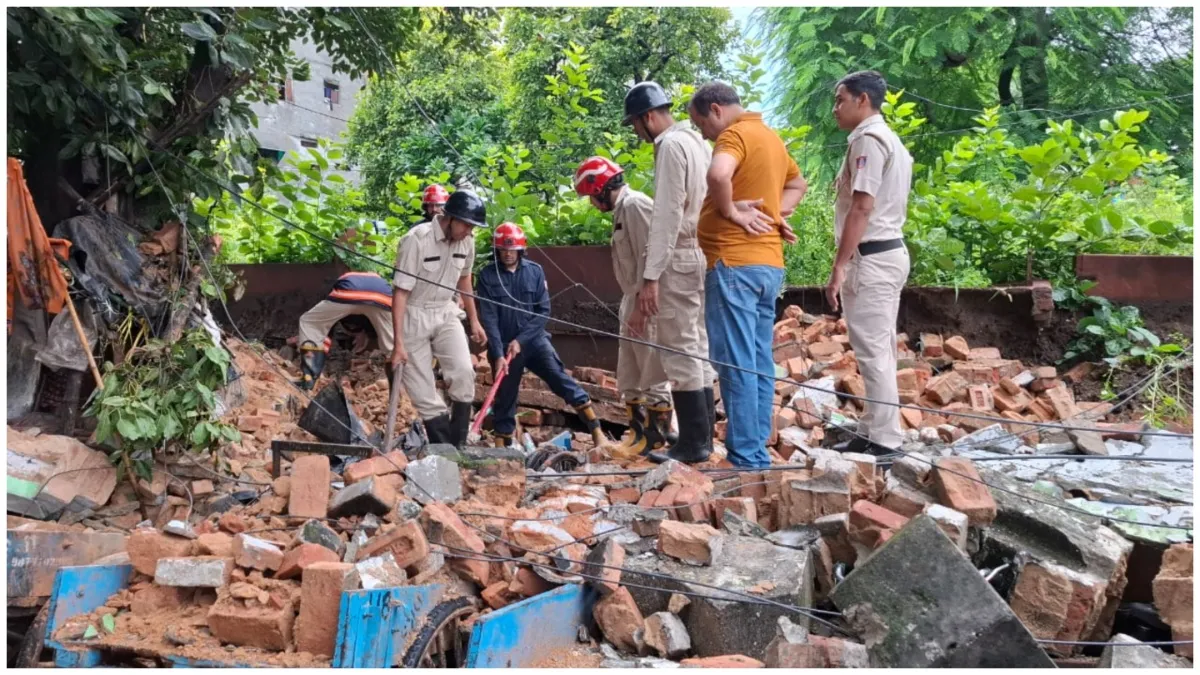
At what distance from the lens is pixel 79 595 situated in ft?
11.0

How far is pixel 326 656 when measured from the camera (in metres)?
2.97

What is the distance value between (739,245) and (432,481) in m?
1.79

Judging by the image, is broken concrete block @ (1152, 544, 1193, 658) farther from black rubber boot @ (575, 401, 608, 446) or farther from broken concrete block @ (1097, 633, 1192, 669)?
black rubber boot @ (575, 401, 608, 446)

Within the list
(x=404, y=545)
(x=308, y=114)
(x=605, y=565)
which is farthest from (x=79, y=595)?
(x=308, y=114)

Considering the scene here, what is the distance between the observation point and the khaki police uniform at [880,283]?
182 inches

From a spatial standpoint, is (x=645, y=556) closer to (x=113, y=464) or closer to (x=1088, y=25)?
(x=113, y=464)

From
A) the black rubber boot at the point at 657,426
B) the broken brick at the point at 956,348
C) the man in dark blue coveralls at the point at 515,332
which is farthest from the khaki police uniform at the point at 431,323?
the broken brick at the point at 956,348

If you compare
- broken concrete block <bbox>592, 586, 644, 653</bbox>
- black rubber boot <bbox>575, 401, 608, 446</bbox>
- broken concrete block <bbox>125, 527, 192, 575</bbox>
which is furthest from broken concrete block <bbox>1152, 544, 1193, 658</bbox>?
black rubber boot <bbox>575, 401, 608, 446</bbox>

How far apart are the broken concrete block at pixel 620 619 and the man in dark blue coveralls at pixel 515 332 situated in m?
3.33

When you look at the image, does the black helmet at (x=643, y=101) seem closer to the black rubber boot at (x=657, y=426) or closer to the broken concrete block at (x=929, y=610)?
the black rubber boot at (x=657, y=426)

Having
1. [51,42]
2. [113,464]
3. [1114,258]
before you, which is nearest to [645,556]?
[113,464]

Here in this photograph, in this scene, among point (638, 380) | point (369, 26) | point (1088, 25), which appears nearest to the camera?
point (638, 380)

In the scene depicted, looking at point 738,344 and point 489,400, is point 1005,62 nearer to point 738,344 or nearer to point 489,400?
point 489,400

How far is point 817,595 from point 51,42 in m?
A: 4.09
